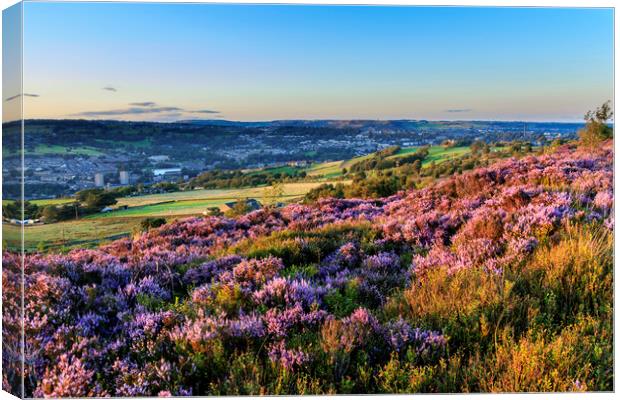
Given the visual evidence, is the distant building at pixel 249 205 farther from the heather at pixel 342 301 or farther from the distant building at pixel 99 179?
the distant building at pixel 99 179

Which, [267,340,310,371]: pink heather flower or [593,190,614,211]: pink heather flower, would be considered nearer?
[267,340,310,371]: pink heather flower

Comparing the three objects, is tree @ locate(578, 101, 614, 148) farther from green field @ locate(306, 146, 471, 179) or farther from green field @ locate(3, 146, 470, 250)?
green field @ locate(3, 146, 470, 250)

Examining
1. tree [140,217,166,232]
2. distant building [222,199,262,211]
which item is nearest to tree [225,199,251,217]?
distant building [222,199,262,211]

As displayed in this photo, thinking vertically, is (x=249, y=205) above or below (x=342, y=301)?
above

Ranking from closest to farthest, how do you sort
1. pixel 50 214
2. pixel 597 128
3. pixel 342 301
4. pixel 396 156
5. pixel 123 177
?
pixel 342 301, pixel 50 214, pixel 123 177, pixel 597 128, pixel 396 156

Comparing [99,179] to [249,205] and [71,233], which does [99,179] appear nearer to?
[71,233]

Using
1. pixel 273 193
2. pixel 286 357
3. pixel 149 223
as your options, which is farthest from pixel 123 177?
pixel 286 357

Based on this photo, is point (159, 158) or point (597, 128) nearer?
point (159, 158)

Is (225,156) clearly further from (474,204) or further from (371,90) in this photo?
(474,204)
